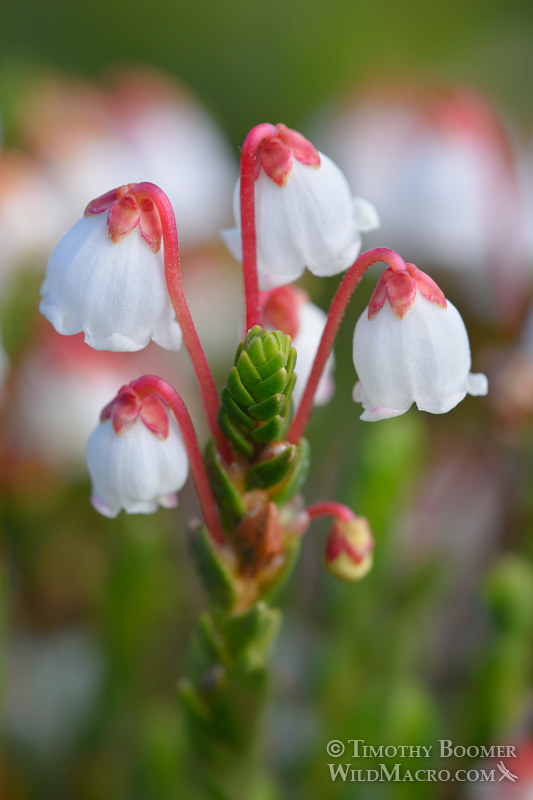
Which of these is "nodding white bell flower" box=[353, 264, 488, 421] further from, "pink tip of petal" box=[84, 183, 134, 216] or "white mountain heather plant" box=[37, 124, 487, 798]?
"pink tip of petal" box=[84, 183, 134, 216]

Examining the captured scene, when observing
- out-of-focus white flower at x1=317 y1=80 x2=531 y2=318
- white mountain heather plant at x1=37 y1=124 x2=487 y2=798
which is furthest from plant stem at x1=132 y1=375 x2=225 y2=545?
out-of-focus white flower at x1=317 y1=80 x2=531 y2=318

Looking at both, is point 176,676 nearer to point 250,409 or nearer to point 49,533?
point 49,533

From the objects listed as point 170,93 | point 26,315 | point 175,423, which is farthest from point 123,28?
point 175,423

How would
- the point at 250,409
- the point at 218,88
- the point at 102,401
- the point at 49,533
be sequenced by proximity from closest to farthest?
the point at 250,409 < the point at 102,401 < the point at 49,533 < the point at 218,88

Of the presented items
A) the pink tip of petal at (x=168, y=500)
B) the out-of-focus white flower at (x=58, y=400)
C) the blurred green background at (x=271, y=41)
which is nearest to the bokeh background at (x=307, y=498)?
the out-of-focus white flower at (x=58, y=400)

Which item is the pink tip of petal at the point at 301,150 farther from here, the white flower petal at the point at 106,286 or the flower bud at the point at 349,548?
the flower bud at the point at 349,548
